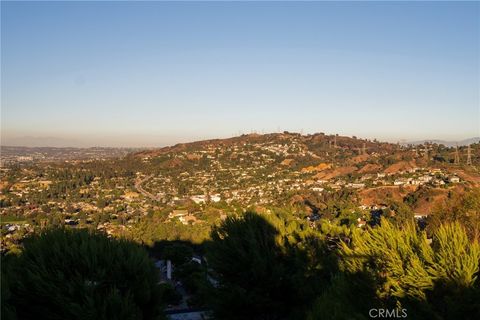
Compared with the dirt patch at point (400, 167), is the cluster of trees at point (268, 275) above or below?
above

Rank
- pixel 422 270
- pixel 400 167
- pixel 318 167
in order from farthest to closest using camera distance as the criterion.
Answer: pixel 318 167
pixel 400 167
pixel 422 270

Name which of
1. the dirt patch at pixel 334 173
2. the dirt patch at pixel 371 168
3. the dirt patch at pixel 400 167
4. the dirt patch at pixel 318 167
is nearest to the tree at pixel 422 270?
the dirt patch at pixel 400 167

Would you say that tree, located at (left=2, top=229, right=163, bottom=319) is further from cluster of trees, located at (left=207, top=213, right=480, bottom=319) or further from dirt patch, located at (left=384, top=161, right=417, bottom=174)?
dirt patch, located at (left=384, top=161, right=417, bottom=174)

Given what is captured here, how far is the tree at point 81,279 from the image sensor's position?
5.55 m

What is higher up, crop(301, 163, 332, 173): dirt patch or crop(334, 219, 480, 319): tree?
crop(334, 219, 480, 319): tree

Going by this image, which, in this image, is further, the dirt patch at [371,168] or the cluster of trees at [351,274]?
the dirt patch at [371,168]

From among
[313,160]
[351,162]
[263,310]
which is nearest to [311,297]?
[263,310]

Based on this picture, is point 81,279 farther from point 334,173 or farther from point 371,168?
point 334,173

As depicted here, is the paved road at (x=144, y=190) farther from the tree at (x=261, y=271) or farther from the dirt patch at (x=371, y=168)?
the tree at (x=261, y=271)

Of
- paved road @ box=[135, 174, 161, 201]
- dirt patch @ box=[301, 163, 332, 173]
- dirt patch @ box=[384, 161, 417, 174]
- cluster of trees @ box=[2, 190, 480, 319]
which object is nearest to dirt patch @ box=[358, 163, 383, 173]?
dirt patch @ box=[384, 161, 417, 174]

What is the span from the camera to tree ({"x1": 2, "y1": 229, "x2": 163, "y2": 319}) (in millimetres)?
5547

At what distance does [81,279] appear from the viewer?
577cm

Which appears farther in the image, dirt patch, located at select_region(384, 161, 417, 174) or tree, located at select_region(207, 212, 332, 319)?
dirt patch, located at select_region(384, 161, 417, 174)

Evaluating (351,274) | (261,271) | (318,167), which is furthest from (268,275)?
(318,167)
